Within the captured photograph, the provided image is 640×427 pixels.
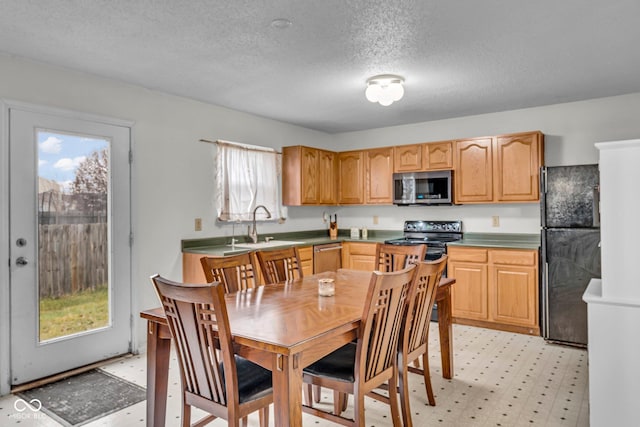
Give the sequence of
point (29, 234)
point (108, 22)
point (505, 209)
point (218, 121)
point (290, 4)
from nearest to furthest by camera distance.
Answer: point (290, 4) → point (108, 22) → point (29, 234) → point (218, 121) → point (505, 209)

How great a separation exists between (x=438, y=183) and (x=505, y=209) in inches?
31.7

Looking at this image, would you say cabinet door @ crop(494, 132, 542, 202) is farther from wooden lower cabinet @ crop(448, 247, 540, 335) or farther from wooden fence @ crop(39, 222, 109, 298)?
wooden fence @ crop(39, 222, 109, 298)

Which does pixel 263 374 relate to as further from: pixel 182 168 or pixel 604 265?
pixel 182 168

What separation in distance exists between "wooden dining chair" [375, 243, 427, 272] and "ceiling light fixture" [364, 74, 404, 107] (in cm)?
122

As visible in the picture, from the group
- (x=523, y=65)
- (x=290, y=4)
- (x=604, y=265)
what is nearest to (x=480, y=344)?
(x=604, y=265)

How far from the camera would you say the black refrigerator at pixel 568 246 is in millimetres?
3666

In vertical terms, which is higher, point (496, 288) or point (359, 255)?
point (359, 255)

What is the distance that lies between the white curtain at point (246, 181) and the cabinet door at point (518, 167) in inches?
101

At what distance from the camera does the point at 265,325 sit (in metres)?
1.82

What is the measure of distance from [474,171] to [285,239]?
7.81 ft

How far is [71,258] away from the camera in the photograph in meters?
3.25

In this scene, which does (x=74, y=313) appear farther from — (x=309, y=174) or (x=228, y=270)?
(x=309, y=174)

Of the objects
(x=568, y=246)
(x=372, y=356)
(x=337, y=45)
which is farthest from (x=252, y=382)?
(x=568, y=246)

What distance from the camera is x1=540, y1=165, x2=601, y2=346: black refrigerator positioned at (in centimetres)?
367
